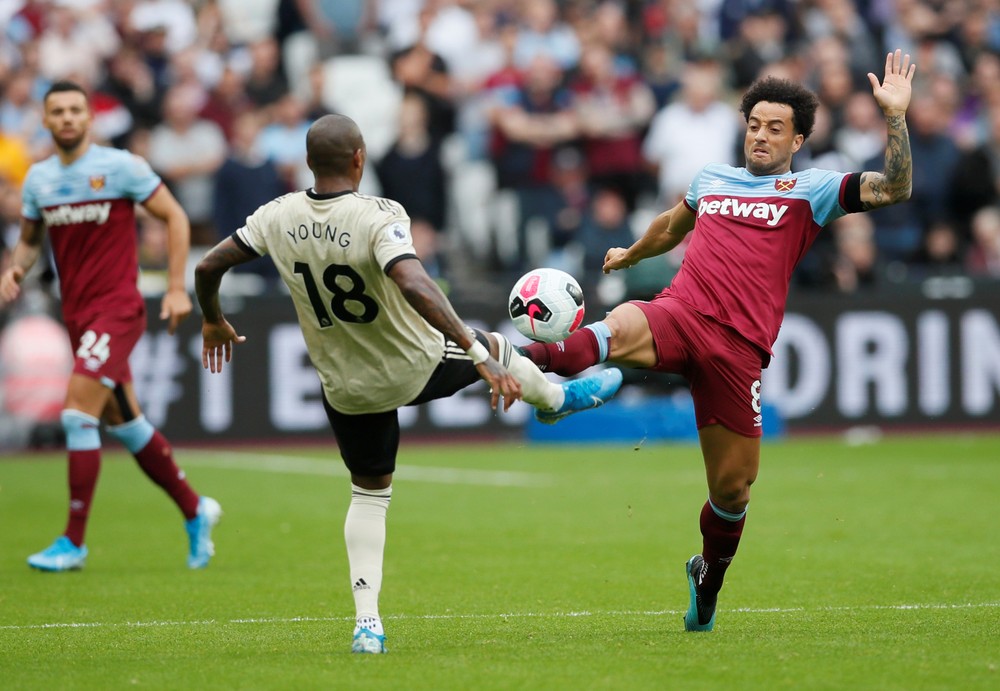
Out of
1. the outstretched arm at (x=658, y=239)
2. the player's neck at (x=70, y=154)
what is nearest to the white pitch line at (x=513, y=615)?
the outstretched arm at (x=658, y=239)

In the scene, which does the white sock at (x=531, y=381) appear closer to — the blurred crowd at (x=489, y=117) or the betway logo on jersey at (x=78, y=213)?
the betway logo on jersey at (x=78, y=213)

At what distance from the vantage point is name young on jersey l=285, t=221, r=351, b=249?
6492 mm

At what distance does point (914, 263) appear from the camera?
1938cm

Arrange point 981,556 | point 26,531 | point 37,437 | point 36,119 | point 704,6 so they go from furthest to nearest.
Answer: point 704,6
point 36,119
point 37,437
point 26,531
point 981,556

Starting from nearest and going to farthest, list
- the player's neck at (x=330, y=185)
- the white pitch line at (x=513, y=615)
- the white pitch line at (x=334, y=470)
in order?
1. the player's neck at (x=330, y=185)
2. the white pitch line at (x=513, y=615)
3. the white pitch line at (x=334, y=470)

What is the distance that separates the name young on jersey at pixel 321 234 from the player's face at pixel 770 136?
85.4 inches

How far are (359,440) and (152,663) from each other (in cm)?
131

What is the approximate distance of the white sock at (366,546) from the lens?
267 inches

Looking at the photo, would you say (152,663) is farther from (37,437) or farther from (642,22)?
(642,22)

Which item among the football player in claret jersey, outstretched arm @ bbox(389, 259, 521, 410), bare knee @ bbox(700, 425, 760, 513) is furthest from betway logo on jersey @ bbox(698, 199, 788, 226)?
the football player in claret jersey

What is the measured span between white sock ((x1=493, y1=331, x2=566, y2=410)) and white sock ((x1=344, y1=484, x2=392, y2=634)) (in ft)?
2.75

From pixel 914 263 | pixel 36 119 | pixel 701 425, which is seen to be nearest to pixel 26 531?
pixel 701 425

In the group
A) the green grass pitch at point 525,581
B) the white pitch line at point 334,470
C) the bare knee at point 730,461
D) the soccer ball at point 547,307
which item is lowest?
the white pitch line at point 334,470

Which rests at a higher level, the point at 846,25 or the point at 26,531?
the point at 846,25
